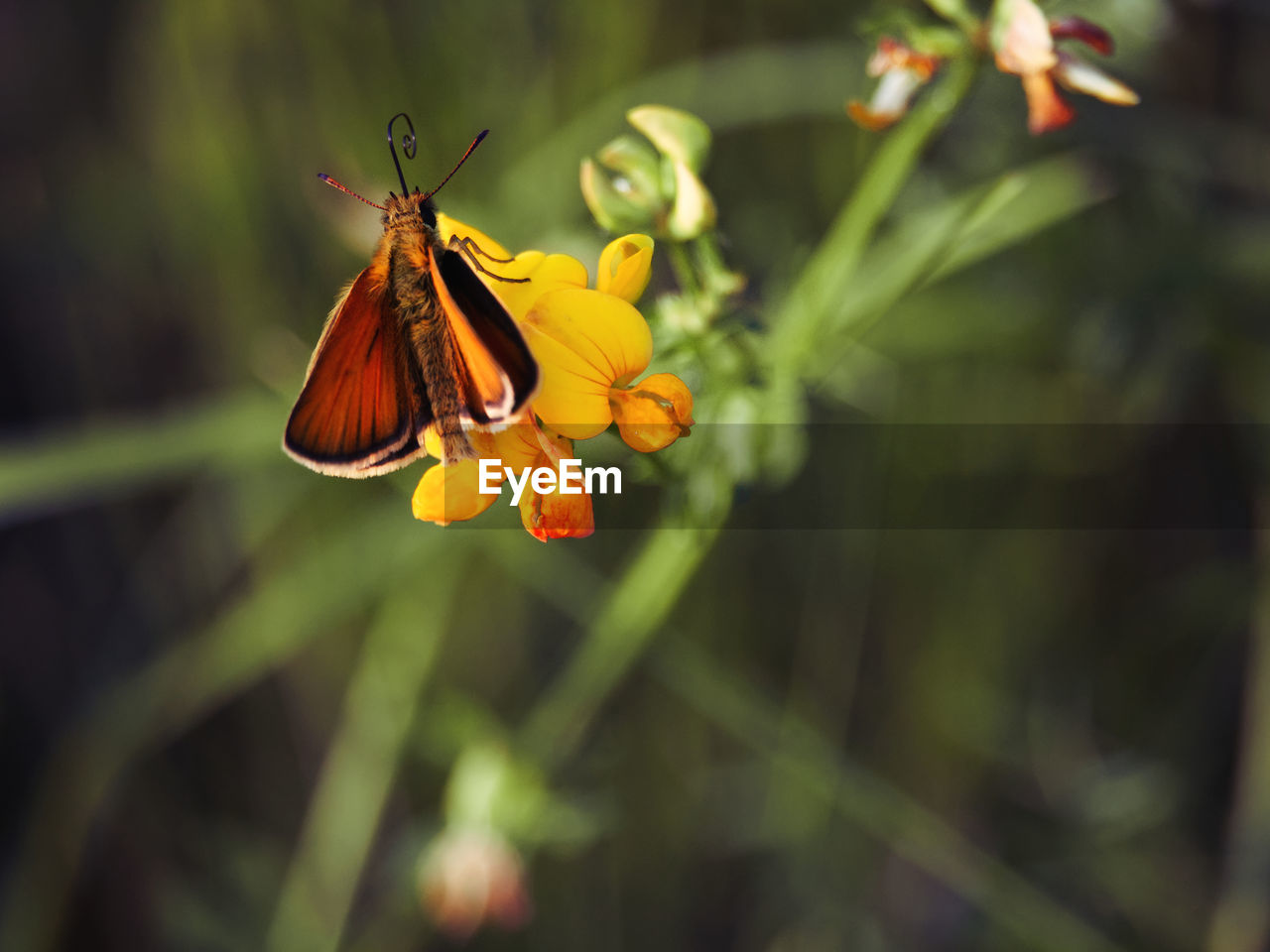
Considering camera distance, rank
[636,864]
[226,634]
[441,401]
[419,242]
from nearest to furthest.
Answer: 1. [441,401]
2. [419,242]
3. [226,634]
4. [636,864]

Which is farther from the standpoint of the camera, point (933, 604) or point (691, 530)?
point (933, 604)

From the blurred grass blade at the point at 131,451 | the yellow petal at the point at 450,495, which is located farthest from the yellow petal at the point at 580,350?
the blurred grass blade at the point at 131,451

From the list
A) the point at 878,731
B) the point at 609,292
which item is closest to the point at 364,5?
the point at 609,292

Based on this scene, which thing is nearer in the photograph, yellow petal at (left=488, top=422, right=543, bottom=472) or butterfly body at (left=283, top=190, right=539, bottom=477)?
butterfly body at (left=283, top=190, right=539, bottom=477)

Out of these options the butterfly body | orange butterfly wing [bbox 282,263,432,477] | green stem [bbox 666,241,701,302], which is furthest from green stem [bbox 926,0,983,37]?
orange butterfly wing [bbox 282,263,432,477]

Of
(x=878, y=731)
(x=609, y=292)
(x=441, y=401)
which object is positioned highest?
(x=609, y=292)

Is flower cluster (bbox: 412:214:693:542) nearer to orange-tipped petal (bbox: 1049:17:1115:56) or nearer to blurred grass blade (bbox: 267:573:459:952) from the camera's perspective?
orange-tipped petal (bbox: 1049:17:1115:56)

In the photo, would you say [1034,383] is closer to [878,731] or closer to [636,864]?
[878,731]
